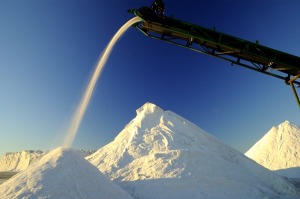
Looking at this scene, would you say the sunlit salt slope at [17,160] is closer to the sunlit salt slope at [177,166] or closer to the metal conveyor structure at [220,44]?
the sunlit salt slope at [177,166]

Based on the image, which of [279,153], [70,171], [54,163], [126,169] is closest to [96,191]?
[70,171]

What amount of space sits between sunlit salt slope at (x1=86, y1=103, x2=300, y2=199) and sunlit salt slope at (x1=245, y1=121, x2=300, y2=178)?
1564 centimetres

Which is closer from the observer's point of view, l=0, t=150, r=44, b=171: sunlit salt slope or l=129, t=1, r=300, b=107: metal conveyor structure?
l=129, t=1, r=300, b=107: metal conveyor structure

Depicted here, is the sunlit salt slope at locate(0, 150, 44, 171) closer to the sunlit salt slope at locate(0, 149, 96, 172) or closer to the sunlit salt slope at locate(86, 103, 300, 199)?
the sunlit salt slope at locate(0, 149, 96, 172)

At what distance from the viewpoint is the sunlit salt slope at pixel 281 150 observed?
1687 inches

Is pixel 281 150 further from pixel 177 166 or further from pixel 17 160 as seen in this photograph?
pixel 17 160

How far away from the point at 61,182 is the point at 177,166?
10289mm

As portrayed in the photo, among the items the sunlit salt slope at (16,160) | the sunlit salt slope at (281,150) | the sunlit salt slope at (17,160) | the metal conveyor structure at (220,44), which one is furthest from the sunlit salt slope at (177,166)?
the sunlit salt slope at (16,160)

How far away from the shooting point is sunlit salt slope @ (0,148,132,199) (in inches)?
571

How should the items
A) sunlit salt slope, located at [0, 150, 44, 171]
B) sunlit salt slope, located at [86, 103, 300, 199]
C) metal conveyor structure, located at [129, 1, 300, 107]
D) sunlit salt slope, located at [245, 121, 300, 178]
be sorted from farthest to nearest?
sunlit salt slope, located at [0, 150, 44, 171] < sunlit salt slope, located at [245, 121, 300, 178] < sunlit salt slope, located at [86, 103, 300, 199] < metal conveyor structure, located at [129, 1, 300, 107]

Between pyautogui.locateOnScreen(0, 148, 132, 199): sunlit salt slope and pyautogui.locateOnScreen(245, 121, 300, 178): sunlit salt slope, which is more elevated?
pyautogui.locateOnScreen(245, 121, 300, 178): sunlit salt slope

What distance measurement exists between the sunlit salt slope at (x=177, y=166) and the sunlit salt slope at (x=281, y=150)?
15.6 meters

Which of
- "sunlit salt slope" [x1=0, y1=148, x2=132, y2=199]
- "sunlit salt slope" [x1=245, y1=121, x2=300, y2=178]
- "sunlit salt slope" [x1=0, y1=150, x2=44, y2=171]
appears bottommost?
"sunlit salt slope" [x1=0, y1=150, x2=44, y2=171]

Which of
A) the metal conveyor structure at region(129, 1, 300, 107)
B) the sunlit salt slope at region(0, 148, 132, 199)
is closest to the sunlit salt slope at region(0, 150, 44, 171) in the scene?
the sunlit salt slope at region(0, 148, 132, 199)
